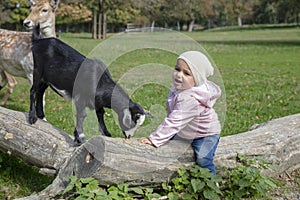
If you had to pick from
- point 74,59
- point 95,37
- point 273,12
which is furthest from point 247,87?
point 273,12

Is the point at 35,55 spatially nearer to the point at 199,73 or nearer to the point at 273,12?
the point at 199,73

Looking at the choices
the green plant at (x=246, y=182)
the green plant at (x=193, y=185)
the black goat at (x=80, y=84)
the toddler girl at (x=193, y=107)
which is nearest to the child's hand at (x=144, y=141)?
the toddler girl at (x=193, y=107)

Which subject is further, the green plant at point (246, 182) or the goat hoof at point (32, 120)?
the goat hoof at point (32, 120)

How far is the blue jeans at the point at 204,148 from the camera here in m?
4.14

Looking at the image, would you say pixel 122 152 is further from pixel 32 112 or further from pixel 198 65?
pixel 32 112

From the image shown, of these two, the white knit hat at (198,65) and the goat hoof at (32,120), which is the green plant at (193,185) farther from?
the goat hoof at (32,120)

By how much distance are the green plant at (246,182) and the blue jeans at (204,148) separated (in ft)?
1.28

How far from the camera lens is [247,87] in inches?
460

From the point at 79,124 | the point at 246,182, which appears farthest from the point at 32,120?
the point at 246,182

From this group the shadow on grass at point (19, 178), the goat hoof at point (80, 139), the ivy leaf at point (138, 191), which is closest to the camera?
the ivy leaf at point (138, 191)

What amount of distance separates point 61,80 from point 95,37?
37997mm

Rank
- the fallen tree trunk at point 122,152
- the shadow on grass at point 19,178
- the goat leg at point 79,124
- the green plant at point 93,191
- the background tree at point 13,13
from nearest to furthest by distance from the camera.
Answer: the green plant at point 93,191 < the fallen tree trunk at point 122,152 < the goat leg at point 79,124 < the shadow on grass at point 19,178 < the background tree at point 13,13

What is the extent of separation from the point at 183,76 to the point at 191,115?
37 centimetres

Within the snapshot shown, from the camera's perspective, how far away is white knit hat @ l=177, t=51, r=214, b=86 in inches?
151
